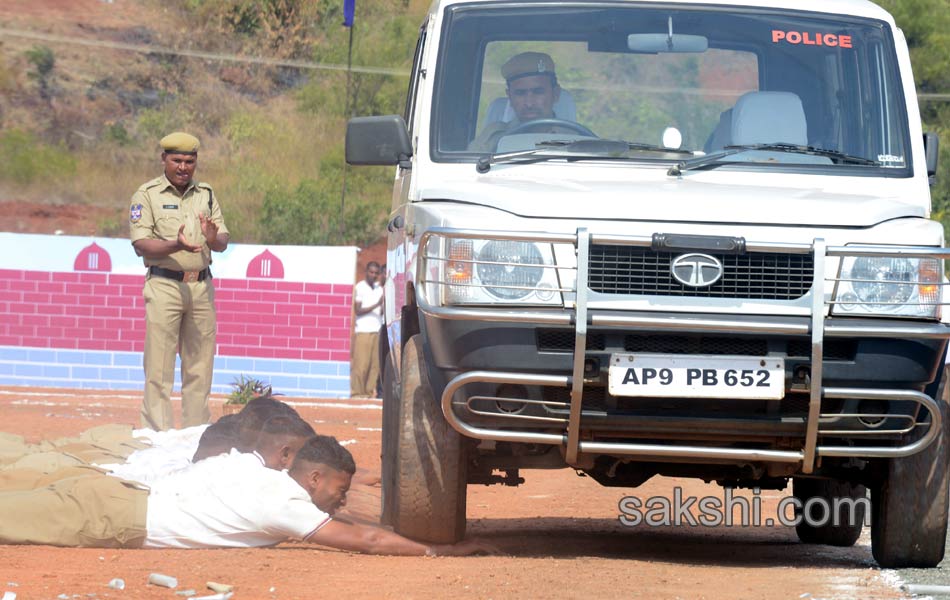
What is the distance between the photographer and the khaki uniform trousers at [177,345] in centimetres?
1042

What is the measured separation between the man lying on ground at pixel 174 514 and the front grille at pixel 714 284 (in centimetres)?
137

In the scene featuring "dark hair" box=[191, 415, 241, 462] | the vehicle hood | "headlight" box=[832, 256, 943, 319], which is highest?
the vehicle hood

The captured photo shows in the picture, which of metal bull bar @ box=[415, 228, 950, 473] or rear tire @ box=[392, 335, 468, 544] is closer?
metal bull bar @ box=[415, 228, 950, 473]

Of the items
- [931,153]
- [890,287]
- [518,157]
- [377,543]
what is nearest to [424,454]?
[377,543]

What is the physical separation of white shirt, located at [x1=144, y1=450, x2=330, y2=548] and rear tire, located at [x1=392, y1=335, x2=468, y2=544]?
0.50 metres

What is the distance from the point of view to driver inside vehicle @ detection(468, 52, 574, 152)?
677 cm

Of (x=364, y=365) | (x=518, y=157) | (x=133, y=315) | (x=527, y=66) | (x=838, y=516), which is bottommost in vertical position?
(x=364, y=365)

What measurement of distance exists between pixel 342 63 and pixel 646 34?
32.8m

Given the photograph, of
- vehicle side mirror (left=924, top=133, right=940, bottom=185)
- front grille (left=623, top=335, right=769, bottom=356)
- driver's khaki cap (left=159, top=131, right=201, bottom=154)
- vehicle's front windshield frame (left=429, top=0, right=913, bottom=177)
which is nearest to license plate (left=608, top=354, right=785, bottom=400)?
front grille (left=623, top=335, right=769, bottom=356)

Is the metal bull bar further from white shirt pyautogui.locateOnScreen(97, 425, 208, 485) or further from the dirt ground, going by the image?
white shirt pyautogui.locateOnScreen(97, 425, 208, 485)

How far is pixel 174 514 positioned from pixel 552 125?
7.38 feet

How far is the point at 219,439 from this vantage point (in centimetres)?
764

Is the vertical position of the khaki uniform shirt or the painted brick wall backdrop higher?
the khaki uniform shirt

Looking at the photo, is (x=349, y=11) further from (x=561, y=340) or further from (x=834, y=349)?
(x=834, y=349)
